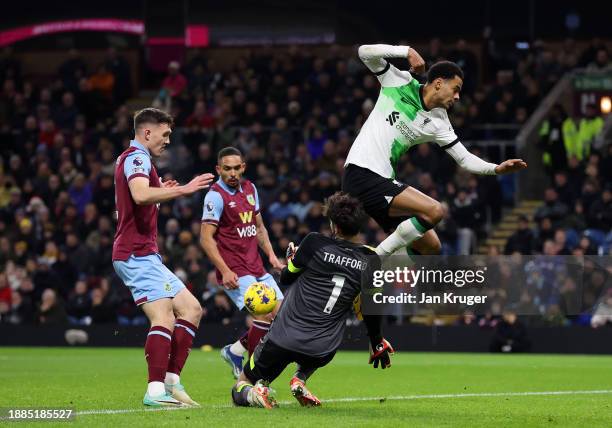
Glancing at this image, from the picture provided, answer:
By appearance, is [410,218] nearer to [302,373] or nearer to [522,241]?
[302,373]

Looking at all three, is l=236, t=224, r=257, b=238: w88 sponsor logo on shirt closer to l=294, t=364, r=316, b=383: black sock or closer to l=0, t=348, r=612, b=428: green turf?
l=0, t=348, r=612, b=428: green turf

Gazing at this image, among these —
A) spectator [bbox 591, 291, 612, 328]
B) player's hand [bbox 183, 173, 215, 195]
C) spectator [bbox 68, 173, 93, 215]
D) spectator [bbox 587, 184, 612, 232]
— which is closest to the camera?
player's hand [bbox 183, 173, 215, 195]

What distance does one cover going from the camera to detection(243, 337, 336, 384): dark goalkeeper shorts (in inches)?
358

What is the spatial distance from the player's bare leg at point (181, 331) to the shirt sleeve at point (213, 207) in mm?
2396

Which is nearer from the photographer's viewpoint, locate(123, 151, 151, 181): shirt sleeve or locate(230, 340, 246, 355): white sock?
locate(123, 151, 151, 181): shirt sleeve

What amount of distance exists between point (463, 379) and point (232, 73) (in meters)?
15.3

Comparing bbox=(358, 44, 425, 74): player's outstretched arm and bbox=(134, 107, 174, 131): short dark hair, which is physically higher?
bbox=(358, 44, 425, 74): player's outstretched arm

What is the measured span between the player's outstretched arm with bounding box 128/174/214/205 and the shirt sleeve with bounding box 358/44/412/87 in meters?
1.93

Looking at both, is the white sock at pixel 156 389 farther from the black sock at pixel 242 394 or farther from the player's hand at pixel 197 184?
the player's hand at pixel 197 184

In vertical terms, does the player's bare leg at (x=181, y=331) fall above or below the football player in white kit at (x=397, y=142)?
below

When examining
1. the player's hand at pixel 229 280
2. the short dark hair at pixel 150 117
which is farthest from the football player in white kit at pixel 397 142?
the player's hand at pixel 229 280

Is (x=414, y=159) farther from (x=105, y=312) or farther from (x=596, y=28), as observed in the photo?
(x=596, y=28)

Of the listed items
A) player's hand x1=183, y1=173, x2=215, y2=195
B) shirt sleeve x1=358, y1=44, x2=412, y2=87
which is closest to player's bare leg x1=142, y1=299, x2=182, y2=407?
player's hand x1=183, y1=173, x2=215, y2=195

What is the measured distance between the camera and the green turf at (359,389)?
27.9 feet
